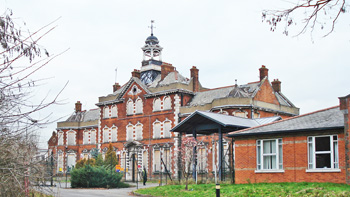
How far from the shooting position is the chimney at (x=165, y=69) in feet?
192

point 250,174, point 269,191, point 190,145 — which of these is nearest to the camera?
point 269,191

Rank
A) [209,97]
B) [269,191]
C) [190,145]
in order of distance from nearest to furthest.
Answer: [269,191] < [190,145] < [209,97]

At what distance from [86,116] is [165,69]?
54.6ft

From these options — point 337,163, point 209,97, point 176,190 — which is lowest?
point 176,190

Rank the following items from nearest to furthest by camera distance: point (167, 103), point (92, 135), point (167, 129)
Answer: point (167, 129) → point (167, 103) → point (92, 135)

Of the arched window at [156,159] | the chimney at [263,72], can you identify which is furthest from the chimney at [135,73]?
the chimney at [263,72]

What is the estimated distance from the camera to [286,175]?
23.3 m

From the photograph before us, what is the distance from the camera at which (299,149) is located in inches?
902

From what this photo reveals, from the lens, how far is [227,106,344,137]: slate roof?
21.8m

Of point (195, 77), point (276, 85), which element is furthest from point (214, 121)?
point (276, 85)

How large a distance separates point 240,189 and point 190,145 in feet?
36.4

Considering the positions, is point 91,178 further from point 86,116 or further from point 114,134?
point 86,116

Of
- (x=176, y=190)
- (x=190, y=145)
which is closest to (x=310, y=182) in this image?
(x=176, y=190)

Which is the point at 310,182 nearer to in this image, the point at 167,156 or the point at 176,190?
the point at 176,190
